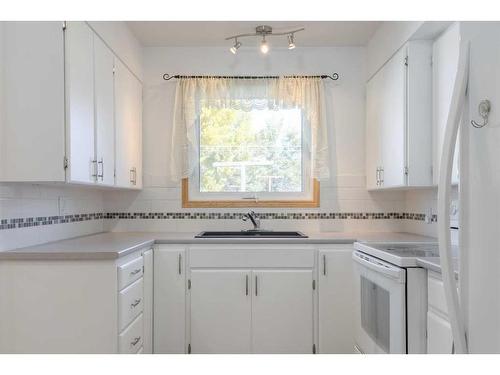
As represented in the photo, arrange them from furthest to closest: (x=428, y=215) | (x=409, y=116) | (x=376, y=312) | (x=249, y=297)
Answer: (x=428, y=215) → (x=249, y=297) → (x=409, y=116) → (x=376, y=312)

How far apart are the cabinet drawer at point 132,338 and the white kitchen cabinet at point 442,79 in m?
2.05

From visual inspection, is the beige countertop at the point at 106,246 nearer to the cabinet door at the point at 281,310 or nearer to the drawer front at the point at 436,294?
the cabinet door at the point at 281,310

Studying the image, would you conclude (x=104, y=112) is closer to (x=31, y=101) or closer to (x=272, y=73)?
(x=31, y=101)

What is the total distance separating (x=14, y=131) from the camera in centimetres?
195

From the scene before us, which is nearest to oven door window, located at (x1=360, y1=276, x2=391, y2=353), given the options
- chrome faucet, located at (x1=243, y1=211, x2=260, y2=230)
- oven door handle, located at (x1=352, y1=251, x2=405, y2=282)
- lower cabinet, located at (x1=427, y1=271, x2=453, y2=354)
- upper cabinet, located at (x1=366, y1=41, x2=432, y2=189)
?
oven door handle, located at (x1=352, y1=251, x2=405, y2=282)

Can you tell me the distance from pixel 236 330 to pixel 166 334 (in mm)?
490

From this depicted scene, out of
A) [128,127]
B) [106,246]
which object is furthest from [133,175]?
[106,246]

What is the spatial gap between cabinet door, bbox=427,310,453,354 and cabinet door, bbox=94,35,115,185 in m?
1.93

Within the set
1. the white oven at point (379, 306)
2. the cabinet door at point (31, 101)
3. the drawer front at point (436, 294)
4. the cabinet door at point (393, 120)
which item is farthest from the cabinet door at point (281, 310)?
the cabinet door at point (31, 101)

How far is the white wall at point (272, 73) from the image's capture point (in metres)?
3.31

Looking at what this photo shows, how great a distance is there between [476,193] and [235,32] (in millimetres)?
2498

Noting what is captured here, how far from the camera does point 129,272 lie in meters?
2.18

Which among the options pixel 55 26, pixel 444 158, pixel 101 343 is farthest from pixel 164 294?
pixel 444 158
